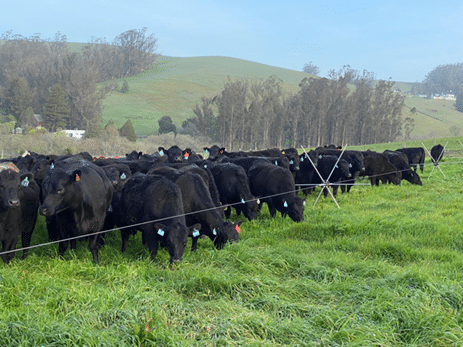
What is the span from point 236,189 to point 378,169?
30.4 ft

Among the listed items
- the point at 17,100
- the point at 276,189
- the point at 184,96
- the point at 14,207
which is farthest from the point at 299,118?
the point at 14,207

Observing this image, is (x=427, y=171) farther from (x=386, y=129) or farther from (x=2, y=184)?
(x=386, y=129)

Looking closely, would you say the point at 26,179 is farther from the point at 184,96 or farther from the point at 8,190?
the point at 184,96

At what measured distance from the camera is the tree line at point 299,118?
220 feet

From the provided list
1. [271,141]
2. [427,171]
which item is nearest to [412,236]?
[427,171]

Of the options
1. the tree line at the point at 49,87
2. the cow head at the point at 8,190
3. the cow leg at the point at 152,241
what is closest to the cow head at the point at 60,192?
the cow head at the point at 8,190

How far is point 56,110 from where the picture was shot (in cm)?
6631

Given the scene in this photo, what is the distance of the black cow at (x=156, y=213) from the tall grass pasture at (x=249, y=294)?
0.33 meters

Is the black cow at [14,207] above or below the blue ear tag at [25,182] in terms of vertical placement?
below

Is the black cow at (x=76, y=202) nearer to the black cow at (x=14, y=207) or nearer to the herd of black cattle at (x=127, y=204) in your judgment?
the herd of black cattle at (x=127, y=204)

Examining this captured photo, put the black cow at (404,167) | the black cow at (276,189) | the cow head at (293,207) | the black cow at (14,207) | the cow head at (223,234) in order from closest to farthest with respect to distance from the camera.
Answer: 1. the black cow at (14,207)
2. the cow head at (223,234)
3. the cow head at (293,207)
4. the black cow at (276,189)
5. the black cow at (404,167)

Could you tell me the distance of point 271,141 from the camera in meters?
70.2

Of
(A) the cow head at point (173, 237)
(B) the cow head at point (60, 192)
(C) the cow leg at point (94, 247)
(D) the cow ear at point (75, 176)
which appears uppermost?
(D) the cow ear at point (75, 176)

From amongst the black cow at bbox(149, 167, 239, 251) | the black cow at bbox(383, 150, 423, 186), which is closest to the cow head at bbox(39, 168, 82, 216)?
the black cow at bbox(149, 167, 239, 251)
